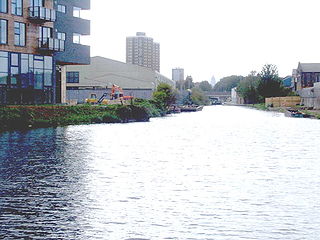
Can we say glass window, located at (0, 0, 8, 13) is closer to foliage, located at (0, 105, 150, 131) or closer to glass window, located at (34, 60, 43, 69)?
glass window, located at (34, 60, 43, 69)

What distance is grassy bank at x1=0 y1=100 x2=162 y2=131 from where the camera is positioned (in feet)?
107

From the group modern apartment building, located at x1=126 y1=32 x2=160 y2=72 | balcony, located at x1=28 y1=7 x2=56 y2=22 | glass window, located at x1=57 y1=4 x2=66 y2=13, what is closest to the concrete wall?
glass window, located at x1=57 y1=4 x2=66 y2=13

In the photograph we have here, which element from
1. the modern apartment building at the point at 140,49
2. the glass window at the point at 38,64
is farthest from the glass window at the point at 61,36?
the modern apartment building at the point at 140,49

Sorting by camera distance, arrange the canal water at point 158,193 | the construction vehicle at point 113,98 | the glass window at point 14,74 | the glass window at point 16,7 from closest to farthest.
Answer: the canal water at point 158,193, the glass window at point 14,74, the glass window at point 16,7, the construction vehicle at point 113,98

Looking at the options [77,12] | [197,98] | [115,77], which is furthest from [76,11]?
[197,98]

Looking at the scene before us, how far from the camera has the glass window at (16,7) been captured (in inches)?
1446

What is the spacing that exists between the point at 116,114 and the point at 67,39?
783 cm

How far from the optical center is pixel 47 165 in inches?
634

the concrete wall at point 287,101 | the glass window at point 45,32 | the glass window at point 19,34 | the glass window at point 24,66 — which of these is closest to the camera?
the glass window at point 19,34

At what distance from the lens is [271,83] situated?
106 meters

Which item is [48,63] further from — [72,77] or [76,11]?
[72,77]

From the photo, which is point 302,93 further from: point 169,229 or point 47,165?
point 169,229

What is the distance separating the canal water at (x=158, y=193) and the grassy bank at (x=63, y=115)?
1149 cm

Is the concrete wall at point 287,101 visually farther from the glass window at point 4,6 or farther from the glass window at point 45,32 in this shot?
the glass window at point 4,6
